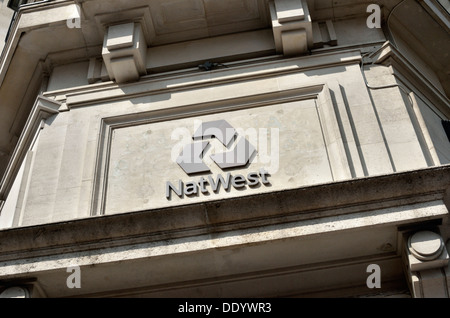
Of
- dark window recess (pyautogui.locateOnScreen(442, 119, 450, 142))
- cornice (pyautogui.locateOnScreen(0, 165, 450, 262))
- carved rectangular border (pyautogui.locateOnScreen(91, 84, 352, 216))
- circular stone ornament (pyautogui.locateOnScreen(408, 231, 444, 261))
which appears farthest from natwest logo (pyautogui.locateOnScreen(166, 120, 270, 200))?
dark window recess (pyautogui.locateOnScreen(442, 119, 450, 142))

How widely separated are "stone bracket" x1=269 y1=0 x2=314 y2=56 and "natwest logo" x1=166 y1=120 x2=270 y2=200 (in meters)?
1.70

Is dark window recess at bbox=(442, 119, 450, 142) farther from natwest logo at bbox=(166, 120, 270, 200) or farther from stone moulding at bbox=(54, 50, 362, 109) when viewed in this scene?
natwest logo at bbox=(166, 120, 270, 200)

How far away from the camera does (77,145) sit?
8602 millimetres

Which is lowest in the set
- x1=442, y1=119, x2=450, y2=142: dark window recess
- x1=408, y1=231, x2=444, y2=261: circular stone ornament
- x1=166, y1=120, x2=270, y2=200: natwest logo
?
x1=408, y1=231, x2=444, y2=261: circular stone ornament

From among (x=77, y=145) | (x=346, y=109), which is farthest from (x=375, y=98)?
(x=77, y=145)

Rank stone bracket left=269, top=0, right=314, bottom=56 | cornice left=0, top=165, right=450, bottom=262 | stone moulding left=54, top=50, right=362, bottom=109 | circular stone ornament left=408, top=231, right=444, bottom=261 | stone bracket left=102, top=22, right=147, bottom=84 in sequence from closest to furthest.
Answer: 1. circular stone ornament left=408, top=231, right=444, bottom=261
2. cornice left=0, top=165, right=450, bottom=262
3. stone moulding left=54, top=50, right=362, bottom=109
4. stone bracket left=269, top=0, right=314, bottom=56
5. stone bracket left=102, top=22, right=147, bottom=84

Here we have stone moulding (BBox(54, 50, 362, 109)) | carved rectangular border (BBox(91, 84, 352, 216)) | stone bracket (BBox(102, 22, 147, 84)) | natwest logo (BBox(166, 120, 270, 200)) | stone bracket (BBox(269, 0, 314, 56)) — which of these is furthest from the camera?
stone bracket (BBox(102, 22, 147, 84))

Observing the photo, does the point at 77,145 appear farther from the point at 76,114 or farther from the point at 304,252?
the point at 304,252

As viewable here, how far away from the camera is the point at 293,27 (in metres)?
9.06

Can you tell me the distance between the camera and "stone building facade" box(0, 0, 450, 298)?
22.7 feet

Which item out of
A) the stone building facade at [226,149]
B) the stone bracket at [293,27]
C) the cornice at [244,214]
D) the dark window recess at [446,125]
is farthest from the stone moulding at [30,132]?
the dark window recess at [446,125]

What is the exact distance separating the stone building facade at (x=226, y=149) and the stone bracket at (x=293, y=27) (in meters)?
0.02

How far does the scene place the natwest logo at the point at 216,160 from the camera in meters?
7.76

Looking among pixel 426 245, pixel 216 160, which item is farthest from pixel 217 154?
pixel 426 245
